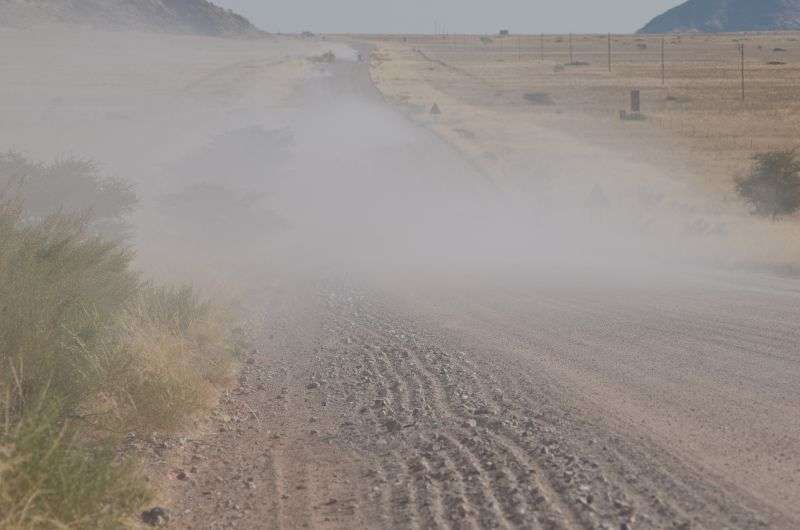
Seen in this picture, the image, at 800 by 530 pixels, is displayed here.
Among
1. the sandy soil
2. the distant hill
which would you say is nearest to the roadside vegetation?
the sandy soil

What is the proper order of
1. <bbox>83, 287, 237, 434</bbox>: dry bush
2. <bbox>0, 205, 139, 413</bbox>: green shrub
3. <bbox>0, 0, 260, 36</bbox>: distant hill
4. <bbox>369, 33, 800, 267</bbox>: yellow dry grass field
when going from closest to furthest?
<bbox>0, 205, 139, 413</bbox>: green shrub → <bbox>83, 287, 237, 434</bbox>: dry bush → <bbox>369, 33, 800, 267</bbox>: yellow dry grass field → <bbox>0, 0, 260, 36</bbox>: distant hill

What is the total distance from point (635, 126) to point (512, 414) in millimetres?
52398

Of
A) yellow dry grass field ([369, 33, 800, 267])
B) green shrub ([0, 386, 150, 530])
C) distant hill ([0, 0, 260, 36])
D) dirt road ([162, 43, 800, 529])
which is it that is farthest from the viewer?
distant hill ([0, 0, 260, 36])

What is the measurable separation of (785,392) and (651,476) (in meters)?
2.73

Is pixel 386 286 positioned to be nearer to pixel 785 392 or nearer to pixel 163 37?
→ pixel 785 392

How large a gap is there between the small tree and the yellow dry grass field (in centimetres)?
73

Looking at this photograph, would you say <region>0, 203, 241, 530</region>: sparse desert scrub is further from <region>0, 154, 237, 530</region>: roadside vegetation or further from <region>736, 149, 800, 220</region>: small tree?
<region>736, 149, 800, 220</region>: small tree

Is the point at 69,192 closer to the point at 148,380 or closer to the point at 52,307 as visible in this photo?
the point at 52,307

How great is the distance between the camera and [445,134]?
49.6 meters

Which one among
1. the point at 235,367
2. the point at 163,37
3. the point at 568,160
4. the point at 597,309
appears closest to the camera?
the point at 235,367

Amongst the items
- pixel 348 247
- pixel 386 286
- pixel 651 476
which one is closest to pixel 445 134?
pixel 348 247

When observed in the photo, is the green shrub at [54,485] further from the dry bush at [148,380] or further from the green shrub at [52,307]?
the dry bush at [148,380]

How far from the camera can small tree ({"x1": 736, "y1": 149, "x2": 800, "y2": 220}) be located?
30844 mm

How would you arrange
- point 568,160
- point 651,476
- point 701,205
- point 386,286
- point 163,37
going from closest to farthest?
point 651,476 < point 386,286 < point 701,205 < point 568,160 < point 163,37
